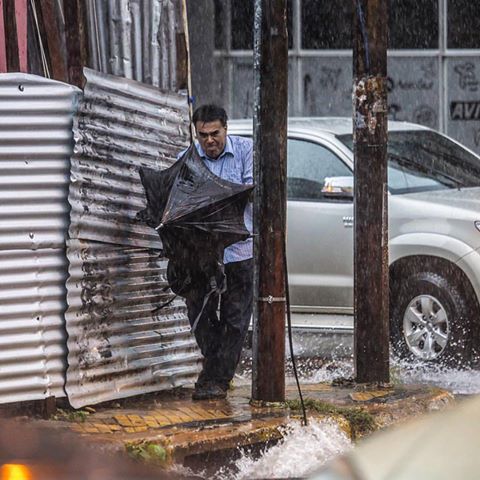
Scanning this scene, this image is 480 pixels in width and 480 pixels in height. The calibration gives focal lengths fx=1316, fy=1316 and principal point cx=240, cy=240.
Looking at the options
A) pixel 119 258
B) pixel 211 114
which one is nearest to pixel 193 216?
pixel 119 258

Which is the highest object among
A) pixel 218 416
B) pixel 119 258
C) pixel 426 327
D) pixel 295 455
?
pixel 119 258

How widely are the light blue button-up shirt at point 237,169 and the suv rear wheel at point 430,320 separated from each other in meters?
2.54

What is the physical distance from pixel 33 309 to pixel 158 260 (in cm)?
126

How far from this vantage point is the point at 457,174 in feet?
35.3

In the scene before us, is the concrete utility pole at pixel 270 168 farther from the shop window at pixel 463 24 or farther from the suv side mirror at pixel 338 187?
the shop window at pixel 463 24

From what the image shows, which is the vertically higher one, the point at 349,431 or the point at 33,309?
the point at 33,309

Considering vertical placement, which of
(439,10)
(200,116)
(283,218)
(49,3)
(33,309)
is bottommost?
(33,309)

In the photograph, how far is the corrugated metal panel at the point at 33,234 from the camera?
23.1 ft

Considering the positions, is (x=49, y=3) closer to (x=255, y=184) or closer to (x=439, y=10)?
(x=255, y=184)

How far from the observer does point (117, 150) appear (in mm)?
7816

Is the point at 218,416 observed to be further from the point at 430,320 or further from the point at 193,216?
the point at 430,320

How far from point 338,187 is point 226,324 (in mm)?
2677

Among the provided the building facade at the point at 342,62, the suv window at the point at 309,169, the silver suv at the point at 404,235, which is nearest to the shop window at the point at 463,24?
the building facade at the point at 342,62

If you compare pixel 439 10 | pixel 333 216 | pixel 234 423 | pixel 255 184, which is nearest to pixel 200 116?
pixel 255 184
